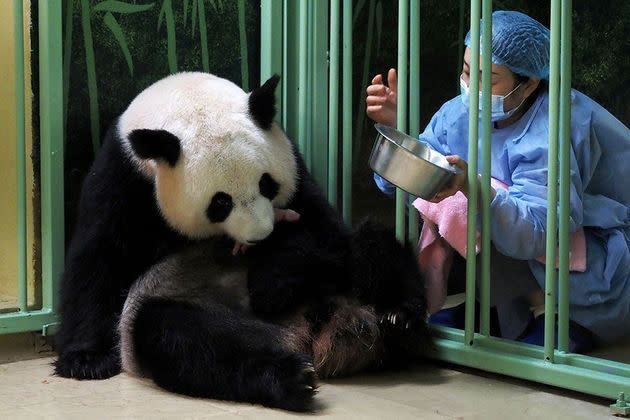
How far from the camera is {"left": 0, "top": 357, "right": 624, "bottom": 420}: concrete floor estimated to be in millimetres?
2746

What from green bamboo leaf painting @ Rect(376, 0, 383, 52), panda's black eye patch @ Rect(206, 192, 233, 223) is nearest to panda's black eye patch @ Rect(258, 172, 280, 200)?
panda's black eye patch @ Rect(206, 192, 233, 223)

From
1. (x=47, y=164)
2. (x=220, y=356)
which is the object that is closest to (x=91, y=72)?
(x=47, y=164)

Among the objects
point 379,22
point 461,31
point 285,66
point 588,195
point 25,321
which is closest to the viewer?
point 25,321

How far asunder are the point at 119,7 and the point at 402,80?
3.70 feet

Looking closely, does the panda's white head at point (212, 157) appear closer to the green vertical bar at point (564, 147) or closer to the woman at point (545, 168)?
the woman at point (545, 168)

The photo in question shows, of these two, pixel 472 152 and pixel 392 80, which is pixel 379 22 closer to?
pixel 392 80

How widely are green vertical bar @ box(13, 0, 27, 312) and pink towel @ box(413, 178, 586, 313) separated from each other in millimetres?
1369

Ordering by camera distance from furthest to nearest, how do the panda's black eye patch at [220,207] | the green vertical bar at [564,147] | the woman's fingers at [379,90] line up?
the woman's fingers at [379,90]
the panda's black eye patch at [220,207]
the green vertical bar at [564,147]

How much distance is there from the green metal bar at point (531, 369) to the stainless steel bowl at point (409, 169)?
1.83 feet

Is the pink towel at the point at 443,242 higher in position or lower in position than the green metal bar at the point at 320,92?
lower

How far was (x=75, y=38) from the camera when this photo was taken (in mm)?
3566

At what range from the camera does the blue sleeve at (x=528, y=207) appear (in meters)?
3.20

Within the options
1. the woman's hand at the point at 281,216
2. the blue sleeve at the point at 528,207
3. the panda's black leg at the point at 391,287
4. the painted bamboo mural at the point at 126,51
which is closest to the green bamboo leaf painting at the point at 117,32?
the painted bamboo mural at the point at 126,51

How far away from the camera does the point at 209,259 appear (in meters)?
3.35
